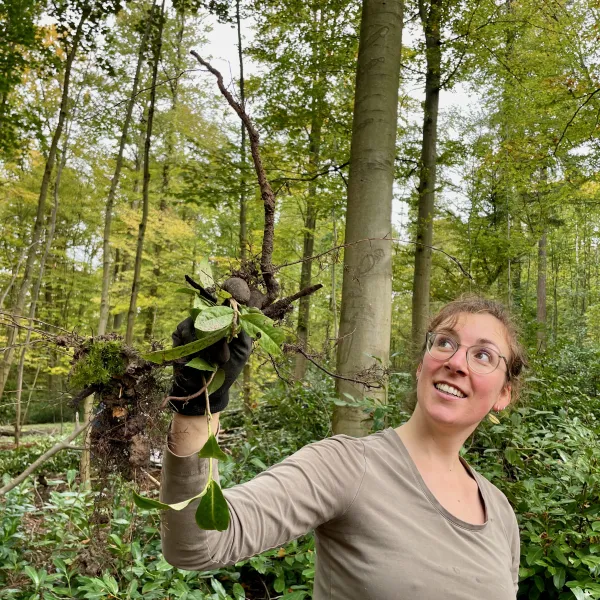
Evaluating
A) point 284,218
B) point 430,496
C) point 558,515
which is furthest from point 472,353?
point 284,218

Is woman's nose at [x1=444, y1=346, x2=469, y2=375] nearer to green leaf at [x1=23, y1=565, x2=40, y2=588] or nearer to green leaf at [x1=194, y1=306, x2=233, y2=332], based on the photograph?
green leaf at [x1=194, y1=306, x2=233, y2=332]

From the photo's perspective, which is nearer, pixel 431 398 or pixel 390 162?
pixel 431 398

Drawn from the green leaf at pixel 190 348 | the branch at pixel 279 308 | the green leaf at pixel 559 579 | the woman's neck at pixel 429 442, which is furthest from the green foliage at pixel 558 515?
the green leaf at pixel 190 348

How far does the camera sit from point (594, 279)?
28391mm

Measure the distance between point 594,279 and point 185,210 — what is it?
82.1 feet

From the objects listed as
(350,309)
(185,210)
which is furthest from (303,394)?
(185,210)

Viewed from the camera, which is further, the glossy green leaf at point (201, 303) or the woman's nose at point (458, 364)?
the woman's nose at point (458, 364)

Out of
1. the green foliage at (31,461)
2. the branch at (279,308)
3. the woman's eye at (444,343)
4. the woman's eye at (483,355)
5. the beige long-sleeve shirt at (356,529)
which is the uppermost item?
the branch at (279,308)

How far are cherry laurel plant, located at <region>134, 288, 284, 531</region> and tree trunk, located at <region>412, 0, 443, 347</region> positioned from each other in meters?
6.58

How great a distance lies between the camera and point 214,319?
2.82ft

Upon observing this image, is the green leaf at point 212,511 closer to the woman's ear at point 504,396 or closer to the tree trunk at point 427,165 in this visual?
the woman's ear at point 504,396

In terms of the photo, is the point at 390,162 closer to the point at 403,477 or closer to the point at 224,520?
the point at 403,477

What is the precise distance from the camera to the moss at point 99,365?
99 cm

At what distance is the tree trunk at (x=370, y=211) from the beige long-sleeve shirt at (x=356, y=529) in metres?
1.66
